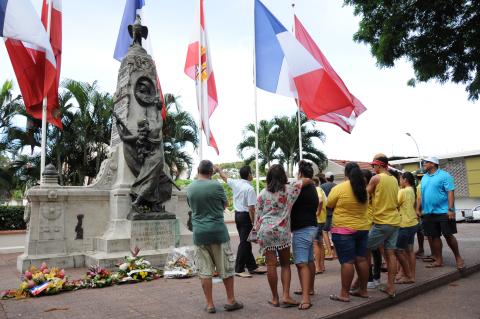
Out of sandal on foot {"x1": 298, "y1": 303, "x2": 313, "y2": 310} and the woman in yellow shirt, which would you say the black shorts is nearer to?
the woman in yellow shirt

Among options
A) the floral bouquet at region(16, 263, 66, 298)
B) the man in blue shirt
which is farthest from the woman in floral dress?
the man in blue shirt

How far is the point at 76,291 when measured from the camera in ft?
18.7

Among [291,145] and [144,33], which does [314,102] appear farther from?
[291,145]

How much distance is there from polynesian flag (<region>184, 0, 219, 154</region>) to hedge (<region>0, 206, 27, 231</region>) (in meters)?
7.94

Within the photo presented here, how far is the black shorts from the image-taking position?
6.43 meters

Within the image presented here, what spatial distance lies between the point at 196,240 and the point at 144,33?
24.9 ft

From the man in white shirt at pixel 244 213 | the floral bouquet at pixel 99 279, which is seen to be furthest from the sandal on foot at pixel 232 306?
the floral bouquet at pixel 99 279

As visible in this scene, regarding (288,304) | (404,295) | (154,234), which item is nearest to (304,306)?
(288,304)

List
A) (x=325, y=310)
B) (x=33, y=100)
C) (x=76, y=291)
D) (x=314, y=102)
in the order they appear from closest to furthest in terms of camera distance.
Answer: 1. (x=325, y=310)
2. (x=76, y=291)
3. (x=314, y=102)
4. (x=33, y=100)

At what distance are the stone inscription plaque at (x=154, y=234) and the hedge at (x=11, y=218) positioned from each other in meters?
8.69

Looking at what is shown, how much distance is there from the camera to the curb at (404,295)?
4258 millimetres

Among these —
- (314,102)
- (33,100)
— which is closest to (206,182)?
(314,102)

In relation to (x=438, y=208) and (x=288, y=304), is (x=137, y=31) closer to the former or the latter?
(x=438, y=208)

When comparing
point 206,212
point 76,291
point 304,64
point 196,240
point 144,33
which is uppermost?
point 144,33
